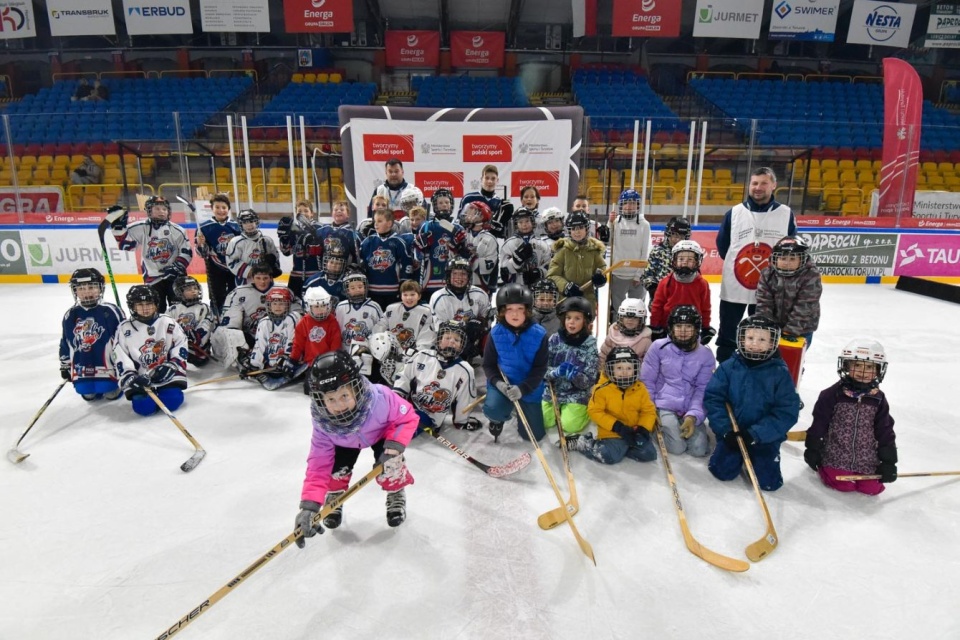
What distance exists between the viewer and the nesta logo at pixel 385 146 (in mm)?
7551

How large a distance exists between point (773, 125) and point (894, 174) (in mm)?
1773

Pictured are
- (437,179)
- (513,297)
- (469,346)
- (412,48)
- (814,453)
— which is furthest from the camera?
(412,48)

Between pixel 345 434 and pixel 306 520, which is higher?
pixel 345 434

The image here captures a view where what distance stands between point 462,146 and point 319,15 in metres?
7.42

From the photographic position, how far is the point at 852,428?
111 inches

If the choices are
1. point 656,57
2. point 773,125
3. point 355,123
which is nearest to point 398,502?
point 355,123

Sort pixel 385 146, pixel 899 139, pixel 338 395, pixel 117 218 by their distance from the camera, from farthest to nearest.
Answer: pixel 899 139 < pixel 385 146 < pixel 117 218 < pixel 338 395

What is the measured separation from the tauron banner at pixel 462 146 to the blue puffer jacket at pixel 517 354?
480 centimetres

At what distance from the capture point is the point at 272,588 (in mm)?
2195

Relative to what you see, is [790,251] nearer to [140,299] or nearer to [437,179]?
[140,299]

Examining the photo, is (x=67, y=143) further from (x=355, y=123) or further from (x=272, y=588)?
(x=272, y=588)

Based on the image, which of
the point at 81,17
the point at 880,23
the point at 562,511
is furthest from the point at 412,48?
the point at 562,511

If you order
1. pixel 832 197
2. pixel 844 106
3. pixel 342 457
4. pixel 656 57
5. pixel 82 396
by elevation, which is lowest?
pixel 82 396

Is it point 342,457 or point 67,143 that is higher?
point 67,143
